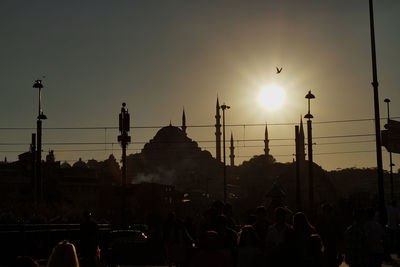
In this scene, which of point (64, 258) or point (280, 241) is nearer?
point (64, 258)

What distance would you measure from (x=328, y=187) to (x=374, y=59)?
124 m

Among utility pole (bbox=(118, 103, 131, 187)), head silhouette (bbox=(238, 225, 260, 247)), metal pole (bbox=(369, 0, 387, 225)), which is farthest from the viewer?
utility pole (bbox=(118, 103, 131, 187))

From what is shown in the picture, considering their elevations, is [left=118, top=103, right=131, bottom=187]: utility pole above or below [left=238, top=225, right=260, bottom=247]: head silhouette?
above

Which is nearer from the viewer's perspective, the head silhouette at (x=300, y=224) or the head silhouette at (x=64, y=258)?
the head silhouette at (x=64, y=258)

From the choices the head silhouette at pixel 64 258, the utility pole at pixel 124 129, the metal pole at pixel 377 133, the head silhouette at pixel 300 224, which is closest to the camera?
the head silhouette at pixel 64 258

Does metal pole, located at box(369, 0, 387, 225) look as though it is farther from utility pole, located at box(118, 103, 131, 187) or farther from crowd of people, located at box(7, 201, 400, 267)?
utility pole, located at box(118, 103, 131, 187)

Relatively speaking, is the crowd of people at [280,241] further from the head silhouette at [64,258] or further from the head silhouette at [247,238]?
the head silhouette at [64,258]

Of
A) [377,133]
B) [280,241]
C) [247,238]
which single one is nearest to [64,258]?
[247,238]

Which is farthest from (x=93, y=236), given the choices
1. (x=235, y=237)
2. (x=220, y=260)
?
(x=220, y=260)

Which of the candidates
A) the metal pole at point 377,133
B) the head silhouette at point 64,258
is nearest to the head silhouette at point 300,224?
the head silhouette at point 64,258

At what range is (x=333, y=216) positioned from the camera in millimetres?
14008

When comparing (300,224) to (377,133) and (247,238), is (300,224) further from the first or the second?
(377,133)

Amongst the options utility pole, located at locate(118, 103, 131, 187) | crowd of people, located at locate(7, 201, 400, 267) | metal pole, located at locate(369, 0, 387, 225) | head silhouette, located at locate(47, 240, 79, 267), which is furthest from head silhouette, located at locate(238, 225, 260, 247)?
utility pole, located at locate(118, 103, 131, 187)

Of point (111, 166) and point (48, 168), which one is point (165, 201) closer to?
point (48, 168)
